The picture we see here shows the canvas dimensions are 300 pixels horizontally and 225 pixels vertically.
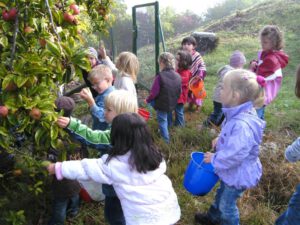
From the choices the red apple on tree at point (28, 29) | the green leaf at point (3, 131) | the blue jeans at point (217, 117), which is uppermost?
the red apple on tree at point (28, 29)

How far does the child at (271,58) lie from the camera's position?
13.4ft

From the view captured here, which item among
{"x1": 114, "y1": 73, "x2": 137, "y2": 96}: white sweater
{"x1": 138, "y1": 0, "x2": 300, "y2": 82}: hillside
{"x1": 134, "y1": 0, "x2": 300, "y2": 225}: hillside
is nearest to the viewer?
{"x1": 134, "y1": 0, "x2": 300, "y2": 225}: hillside

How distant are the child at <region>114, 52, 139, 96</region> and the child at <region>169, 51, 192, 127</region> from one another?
1.24 meters

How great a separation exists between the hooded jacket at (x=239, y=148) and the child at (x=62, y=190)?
1.11 meters

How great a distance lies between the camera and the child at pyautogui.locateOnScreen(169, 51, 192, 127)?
5133 mm

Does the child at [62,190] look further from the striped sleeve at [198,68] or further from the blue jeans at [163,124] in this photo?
the striped sleeve at [198,68]

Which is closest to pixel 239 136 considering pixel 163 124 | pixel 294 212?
pixel 294 212

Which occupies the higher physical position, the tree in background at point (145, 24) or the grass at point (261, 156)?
the tree in background at point (145, 24)

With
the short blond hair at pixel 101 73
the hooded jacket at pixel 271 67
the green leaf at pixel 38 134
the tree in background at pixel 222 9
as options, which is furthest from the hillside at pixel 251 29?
the tree in background at pixel 222 9

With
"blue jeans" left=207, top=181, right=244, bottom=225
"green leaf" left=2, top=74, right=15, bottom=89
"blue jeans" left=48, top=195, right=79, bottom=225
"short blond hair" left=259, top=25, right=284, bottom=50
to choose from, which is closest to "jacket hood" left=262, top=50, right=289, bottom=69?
"short blond hair" left=259, top=25, right=284, bottom=50

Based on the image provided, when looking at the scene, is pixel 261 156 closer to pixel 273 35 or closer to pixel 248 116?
pixel 273 35

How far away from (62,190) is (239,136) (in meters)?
1.40

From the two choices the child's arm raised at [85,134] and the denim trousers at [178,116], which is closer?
the child's arm raised at [85,134]

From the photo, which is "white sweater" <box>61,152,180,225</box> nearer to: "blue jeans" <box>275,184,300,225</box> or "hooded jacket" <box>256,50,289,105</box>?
"blue jeans" <box>275,184,300,225</box>
